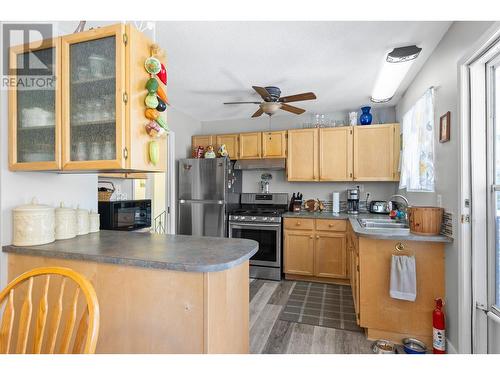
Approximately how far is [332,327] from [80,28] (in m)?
2.97

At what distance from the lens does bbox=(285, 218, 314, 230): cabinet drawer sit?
3533 millimetres

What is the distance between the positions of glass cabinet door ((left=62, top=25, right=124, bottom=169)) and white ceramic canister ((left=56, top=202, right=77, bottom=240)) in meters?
0.35

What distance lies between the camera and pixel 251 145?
13.5ft

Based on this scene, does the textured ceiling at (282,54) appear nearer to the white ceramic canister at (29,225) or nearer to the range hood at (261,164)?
the range hood at (261,164)

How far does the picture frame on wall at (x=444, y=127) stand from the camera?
1.92 meters

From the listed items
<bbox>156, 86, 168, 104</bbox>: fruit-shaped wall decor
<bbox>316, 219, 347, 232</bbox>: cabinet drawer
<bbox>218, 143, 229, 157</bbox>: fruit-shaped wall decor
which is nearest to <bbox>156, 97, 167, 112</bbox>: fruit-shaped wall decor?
<bbox>156, 86, 168, 104</bbox>: fruit-shaped wall decor

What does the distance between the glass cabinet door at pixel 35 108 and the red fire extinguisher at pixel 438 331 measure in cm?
272

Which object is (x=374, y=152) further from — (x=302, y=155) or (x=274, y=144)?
(x=274, y=144)

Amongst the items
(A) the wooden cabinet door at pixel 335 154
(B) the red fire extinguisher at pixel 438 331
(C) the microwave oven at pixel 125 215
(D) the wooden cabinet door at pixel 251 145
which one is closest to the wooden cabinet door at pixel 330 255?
(A) the wooden cabinet door at pixel 335 154

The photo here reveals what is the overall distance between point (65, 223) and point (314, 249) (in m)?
2.81

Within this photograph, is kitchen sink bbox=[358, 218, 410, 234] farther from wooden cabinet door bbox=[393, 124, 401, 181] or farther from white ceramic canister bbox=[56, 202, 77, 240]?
white ceramic canister bbox=[56, 202, 77, 240]

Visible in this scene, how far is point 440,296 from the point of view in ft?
6.64
